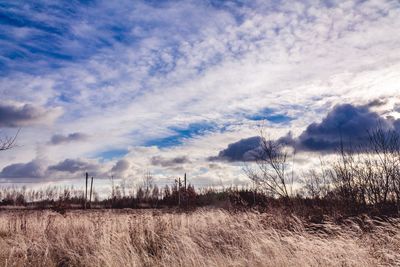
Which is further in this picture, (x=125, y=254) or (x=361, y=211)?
(x=361, y=211)

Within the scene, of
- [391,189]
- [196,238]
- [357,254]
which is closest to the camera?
[357,254]

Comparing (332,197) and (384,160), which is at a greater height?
(384,160)

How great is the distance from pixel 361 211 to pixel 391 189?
119cm

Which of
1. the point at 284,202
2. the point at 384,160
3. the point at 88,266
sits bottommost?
the point at 88,266

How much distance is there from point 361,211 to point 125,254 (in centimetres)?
816

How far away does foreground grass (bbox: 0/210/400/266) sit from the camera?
707cm

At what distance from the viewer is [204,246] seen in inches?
365

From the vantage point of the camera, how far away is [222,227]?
10961mm

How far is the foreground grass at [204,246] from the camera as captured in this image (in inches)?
Answer: 278

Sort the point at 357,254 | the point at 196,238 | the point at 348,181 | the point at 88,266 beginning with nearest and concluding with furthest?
the point at 357,254 < the point at 88,266 < the point at 196,238 < the point at 348,181

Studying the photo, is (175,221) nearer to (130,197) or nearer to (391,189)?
(391,189)

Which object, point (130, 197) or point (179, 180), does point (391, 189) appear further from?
point (130, 197)

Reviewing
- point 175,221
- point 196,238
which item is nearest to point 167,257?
point 196,238

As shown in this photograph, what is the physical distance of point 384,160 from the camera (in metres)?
12.4
